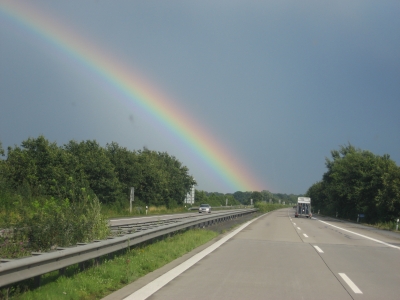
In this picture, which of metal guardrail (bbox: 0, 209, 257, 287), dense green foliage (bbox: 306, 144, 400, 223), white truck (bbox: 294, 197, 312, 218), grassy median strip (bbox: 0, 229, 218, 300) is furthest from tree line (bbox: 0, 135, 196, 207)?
dense green foliage (bbox: 306, 144, 400, 223)

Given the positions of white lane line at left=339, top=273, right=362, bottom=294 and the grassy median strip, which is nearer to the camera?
the grassy median strip

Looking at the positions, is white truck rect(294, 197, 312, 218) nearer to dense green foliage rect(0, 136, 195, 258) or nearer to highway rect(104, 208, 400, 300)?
dense green foliage rect(0, 136, 195, 258)

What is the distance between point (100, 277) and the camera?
27.7 feet

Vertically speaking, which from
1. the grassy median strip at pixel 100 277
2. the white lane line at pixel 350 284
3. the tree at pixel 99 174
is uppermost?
the tree at pixel 99 174

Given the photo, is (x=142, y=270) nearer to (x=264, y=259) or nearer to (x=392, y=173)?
(x=264, y=259)

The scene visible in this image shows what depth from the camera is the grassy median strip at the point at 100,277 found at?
6682 mm

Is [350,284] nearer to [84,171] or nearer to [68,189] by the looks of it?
[68,189]

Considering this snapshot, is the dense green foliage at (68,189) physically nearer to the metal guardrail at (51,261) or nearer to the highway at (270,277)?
the metal guardrail at (51,261)

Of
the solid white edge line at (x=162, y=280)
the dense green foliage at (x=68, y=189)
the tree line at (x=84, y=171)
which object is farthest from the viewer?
the tree line at (x=84, y=171)

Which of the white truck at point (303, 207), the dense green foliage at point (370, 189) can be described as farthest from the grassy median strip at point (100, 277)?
the white truck at point (303, 207)

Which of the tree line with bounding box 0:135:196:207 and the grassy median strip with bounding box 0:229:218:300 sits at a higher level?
the tree line with bounding box 0:135:196:207

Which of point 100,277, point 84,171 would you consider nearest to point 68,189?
point 100,277

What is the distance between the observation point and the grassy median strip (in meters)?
6.68

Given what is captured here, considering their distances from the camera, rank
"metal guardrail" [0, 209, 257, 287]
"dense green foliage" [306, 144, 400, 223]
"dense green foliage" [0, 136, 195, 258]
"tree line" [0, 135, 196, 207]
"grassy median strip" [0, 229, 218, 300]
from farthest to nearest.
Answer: "dense green foliage" [306, 144, 400, 223] < "tree line" [0, 135, 196, 207] < "dense green foliage" [0, 136, 195, 258] < "grassy median strip" [0, 229, 218, 300] < "metal guardrail" [0, 209, 257, 287]
